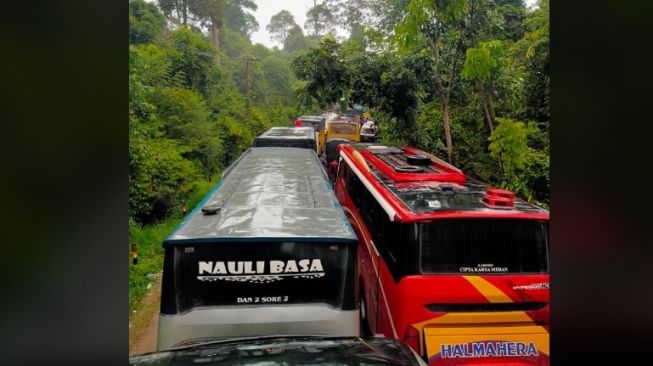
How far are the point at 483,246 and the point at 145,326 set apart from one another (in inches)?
200

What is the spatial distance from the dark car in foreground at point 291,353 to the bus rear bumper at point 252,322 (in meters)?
0.63

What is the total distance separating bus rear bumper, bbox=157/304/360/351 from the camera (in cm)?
389

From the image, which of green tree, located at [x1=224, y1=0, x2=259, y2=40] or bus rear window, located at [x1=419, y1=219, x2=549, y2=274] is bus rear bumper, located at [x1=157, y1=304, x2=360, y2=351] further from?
green tree, located at [x1=224, y1=0, x2=259, y2=40]

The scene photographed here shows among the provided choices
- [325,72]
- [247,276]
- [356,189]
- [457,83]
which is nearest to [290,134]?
[325,72]

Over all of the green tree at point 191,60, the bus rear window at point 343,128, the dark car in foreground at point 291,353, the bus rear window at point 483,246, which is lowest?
the dark car in foreground at point 291,353

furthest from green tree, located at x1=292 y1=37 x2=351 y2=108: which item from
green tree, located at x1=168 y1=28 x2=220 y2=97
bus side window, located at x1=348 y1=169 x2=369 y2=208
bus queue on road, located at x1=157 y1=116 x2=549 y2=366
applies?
green tree, located at x1=168 y1=28 x2=220 y2=97

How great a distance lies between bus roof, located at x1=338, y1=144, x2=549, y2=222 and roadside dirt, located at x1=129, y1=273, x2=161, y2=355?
11.8ft

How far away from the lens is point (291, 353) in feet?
9.75

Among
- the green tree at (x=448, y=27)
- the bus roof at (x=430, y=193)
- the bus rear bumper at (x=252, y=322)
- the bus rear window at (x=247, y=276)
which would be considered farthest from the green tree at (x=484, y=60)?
the bus rear bumper at (x=252, y=322)

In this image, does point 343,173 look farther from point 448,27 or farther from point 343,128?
point 343,128

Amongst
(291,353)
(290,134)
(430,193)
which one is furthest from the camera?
(290,134)

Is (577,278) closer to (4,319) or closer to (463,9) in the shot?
(4,319)

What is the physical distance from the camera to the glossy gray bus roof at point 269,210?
13.5ft

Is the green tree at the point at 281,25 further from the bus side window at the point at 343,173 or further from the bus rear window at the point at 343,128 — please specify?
the bus side window at the point at 343,173
